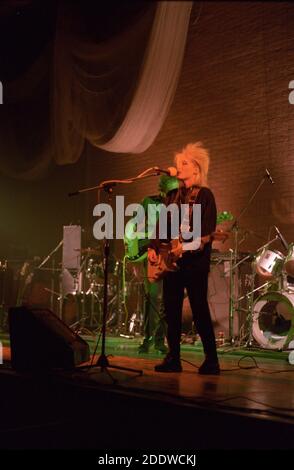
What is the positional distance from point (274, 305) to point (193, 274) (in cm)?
250

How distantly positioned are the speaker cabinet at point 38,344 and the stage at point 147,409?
15 centimetres

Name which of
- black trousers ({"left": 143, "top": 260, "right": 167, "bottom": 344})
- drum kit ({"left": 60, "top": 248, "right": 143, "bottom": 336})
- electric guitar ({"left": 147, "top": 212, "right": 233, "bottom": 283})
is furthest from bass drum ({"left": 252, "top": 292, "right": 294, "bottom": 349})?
drum kit ({"left": 60, "top": 248, "right": 143, "bottom": 336})

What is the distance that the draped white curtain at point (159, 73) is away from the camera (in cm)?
768

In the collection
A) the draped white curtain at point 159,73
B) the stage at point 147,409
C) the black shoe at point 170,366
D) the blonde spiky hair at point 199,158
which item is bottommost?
the stage at point 147,409

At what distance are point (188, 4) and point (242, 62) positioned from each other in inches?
65.4

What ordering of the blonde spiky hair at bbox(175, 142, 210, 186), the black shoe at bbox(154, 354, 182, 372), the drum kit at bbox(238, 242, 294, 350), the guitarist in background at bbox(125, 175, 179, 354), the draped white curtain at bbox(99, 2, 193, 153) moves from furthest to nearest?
the draped white curtain at bbox(99, 2, 193, 153)
the drum kit at bbox(238, 242, 294, 350)
the guitarist in background at bbox(125, 175, 179, 354)
the blonde spiky hair at bbox(175, 142, 210, 186)
the black shoe at bbox(154, 354, 182, 372)

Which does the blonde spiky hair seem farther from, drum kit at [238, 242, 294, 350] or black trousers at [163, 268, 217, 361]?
drum kit at [238, 242, 294, 350]

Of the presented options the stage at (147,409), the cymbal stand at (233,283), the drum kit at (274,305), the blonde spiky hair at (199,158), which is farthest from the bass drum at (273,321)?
the blonde spiky hair at (199,158)

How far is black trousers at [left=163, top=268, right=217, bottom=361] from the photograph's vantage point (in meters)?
4.93

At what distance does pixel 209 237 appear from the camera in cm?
496

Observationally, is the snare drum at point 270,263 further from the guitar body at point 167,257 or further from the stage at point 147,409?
the guitar body at point 167,257

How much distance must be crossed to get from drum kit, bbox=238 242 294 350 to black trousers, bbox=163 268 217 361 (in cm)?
213

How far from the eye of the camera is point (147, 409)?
360cm

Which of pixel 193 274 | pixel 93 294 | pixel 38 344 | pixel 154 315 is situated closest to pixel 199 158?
pixel 193 274
